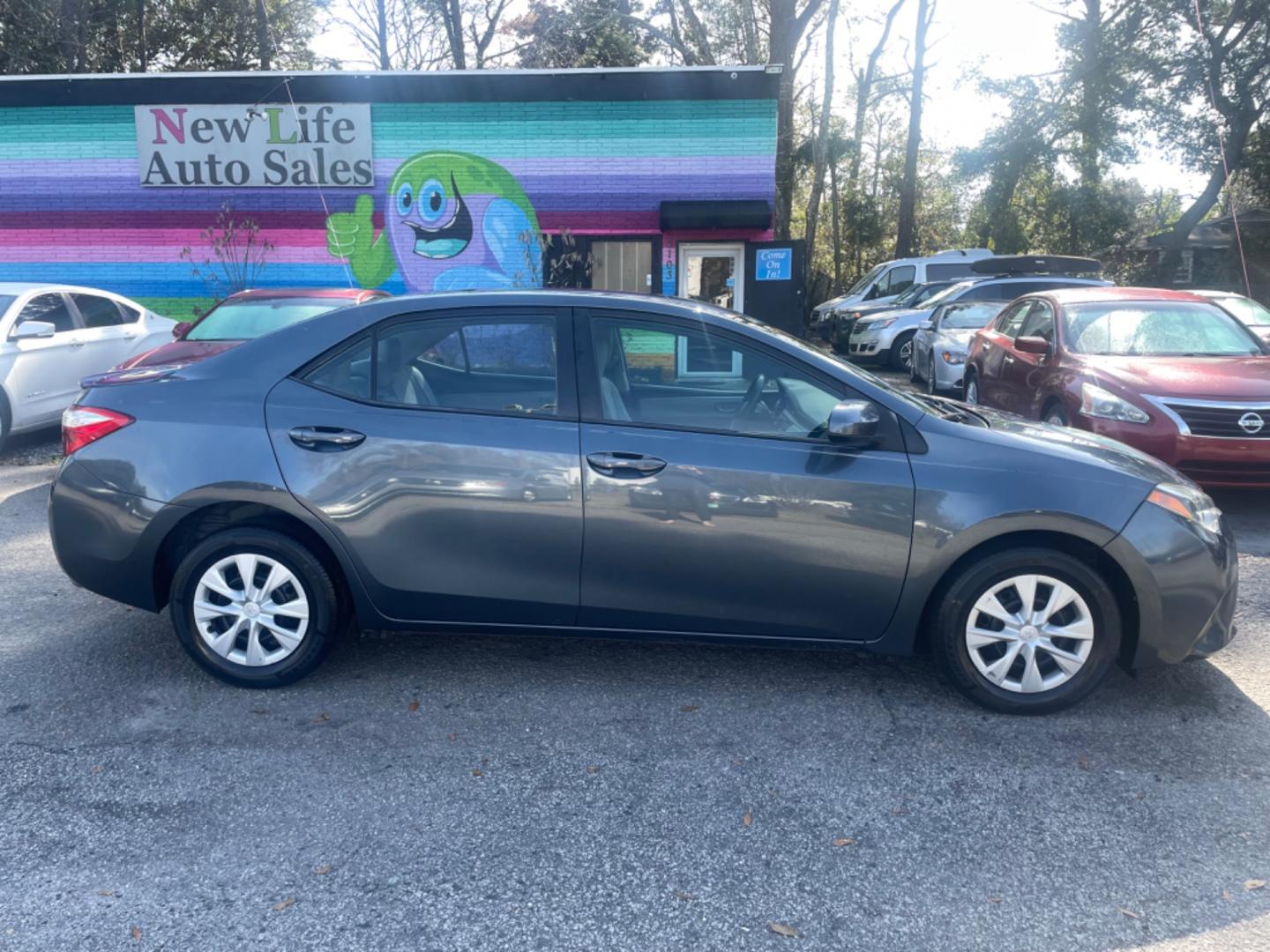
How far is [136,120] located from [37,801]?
604 inches

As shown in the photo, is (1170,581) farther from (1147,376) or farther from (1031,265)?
(1031,265)

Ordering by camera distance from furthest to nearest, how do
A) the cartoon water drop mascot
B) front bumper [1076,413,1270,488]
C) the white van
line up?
the white van
the cartoon water drop mascot
front bumper [1076,413,1270,488]

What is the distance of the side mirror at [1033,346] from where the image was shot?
27.8 ft

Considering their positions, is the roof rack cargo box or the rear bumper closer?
the rear bumper

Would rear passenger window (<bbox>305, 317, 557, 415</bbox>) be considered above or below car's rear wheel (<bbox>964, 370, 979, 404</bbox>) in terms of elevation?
above

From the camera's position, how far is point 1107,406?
750 centimetres

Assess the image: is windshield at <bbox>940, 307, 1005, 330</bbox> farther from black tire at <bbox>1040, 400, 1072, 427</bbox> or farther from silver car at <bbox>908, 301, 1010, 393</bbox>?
black tire at <bbox>1040, 400, 1072, 427</bbox>

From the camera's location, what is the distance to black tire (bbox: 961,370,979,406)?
10586mm

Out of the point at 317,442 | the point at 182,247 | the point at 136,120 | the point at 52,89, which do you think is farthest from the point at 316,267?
the point at 317,442

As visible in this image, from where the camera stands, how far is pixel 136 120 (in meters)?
16.1

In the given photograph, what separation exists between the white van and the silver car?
4838 millimetres

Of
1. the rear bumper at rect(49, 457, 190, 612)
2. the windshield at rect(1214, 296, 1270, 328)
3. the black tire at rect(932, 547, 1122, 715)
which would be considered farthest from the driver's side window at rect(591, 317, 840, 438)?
the windshield at rect(1214, 296, 1270, 328)

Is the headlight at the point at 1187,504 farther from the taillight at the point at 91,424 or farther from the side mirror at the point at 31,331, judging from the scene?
the side mirror at the point at 31,331

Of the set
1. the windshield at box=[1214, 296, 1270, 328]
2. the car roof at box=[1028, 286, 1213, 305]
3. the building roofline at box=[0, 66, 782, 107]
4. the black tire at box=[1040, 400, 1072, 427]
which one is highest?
the building roofline at box=[0, 66, 782, 107]
